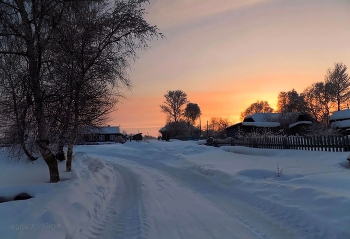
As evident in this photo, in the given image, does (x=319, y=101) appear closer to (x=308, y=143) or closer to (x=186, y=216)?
(x=308, y=143)

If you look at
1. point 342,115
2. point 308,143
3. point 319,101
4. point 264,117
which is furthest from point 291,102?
point 308,143

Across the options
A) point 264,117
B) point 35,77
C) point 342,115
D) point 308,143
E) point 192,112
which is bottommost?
point 308,143

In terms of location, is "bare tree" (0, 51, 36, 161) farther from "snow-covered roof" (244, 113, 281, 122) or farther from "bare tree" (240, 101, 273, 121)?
"bare tree" (240, 101, 273, 121)

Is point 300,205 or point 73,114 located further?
point 73,114

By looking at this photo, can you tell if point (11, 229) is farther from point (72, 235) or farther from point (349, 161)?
point (349, 161)

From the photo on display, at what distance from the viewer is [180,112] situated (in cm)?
8544

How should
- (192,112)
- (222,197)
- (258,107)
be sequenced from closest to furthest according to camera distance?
1. (222,197)
2. (192,112)
3. (258,107)

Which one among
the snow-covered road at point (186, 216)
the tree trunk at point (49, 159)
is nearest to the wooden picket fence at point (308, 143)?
the snow-covered road at point (186, 216)

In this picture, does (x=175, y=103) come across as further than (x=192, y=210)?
Yes

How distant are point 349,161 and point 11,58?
12877mm

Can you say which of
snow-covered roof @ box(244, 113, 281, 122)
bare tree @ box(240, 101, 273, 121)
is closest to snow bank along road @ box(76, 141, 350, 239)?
snow-covered roof @ box(244, 113, 281, 122)

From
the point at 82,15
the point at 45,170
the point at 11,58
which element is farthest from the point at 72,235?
the point at 45,170

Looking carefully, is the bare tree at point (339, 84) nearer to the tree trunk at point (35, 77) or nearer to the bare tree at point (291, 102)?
the bare tree at point (291, 102)

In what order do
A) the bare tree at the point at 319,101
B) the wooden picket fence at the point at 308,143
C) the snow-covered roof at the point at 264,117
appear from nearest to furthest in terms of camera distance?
the wooden picket fence at the point at 308,143 → the snow-covered roof at the point at 264,117 → the bare tree at the point at 319,101
